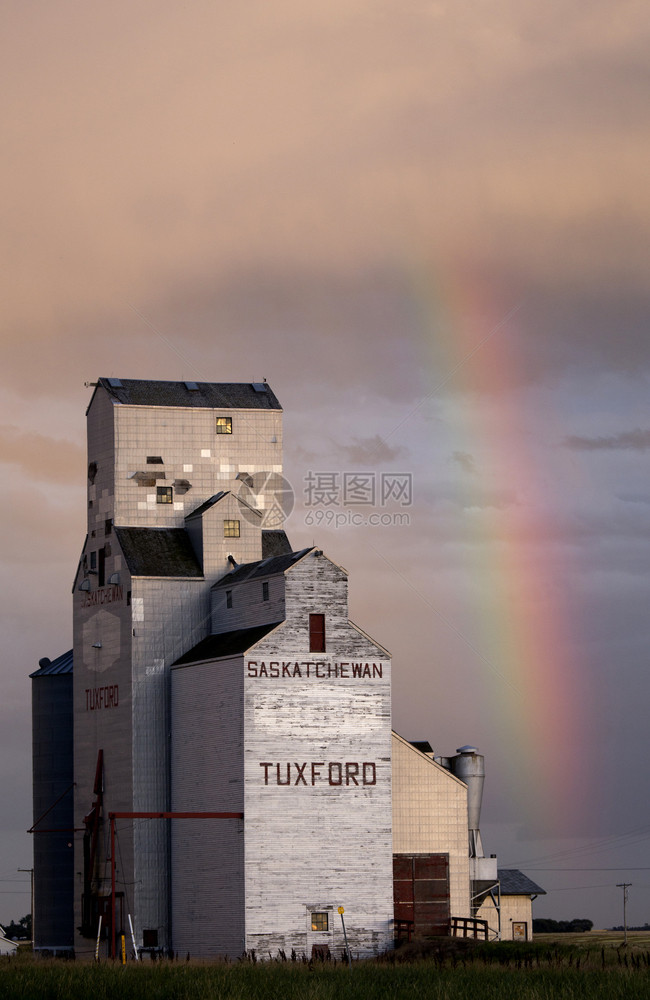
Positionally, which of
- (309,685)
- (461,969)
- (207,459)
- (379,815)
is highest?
(207,459)

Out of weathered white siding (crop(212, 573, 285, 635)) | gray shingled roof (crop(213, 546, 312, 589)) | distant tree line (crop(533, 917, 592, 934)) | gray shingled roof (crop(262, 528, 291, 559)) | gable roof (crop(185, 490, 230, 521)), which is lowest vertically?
distant tree line (crop(533, 917, 592, 934))

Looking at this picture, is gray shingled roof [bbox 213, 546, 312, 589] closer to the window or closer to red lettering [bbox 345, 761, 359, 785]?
the window

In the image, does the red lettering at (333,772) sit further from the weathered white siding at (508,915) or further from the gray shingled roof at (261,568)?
the weathered white siding at (508,915)

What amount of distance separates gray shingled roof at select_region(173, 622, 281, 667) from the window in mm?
1570

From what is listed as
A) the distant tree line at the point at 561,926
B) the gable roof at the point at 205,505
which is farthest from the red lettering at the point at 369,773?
the distant tree line at the point at 561,926

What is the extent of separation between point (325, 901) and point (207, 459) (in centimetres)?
2520

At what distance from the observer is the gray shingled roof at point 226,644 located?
7838 centimetres

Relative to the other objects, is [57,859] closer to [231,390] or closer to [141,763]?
[141,763]

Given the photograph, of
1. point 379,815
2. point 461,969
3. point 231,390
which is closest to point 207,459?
point 231,390

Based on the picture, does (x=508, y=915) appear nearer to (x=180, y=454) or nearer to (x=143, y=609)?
(x=143, y=609)

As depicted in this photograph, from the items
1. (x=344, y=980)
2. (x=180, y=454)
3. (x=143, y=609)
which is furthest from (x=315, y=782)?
(x=180, y=454)

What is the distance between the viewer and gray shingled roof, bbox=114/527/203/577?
280 feet

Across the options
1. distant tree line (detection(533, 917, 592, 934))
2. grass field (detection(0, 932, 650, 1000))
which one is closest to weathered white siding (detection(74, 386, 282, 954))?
grass field (detection(0, 932, 650, 1000))

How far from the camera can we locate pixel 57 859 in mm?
93000
